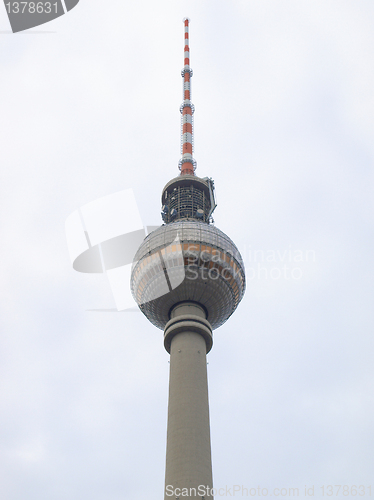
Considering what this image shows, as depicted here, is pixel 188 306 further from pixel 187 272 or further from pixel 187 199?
pixel 187 199

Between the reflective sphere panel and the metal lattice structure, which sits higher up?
the metal lattice structure

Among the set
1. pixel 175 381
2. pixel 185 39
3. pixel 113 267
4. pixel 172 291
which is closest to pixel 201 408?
pixel 175 381

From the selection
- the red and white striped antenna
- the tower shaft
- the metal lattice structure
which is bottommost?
the tower shaft

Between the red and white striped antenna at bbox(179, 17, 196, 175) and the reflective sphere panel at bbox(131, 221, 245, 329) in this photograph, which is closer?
the reflective sphere panel at bbox(131, 221, 245, 329)

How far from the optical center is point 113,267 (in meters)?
71.3

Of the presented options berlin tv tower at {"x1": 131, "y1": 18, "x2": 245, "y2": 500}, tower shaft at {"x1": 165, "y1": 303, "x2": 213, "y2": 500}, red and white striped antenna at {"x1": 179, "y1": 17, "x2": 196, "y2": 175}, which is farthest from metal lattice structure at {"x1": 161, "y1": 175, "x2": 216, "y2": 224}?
tower shaft at {"x1": 165, "y1": 303, "x2": 213, "y2": 500}

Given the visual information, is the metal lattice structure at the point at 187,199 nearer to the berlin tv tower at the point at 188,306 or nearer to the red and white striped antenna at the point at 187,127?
the berlin tv tower at the point at 188,306

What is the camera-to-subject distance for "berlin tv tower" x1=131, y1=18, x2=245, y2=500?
158 ft

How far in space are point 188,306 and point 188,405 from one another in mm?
12200

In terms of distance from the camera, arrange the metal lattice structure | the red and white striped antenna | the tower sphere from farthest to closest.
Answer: the red and white striped antenna < the metal lattice structure < the tower sphere

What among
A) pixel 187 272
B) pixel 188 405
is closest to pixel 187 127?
pixel 187 272

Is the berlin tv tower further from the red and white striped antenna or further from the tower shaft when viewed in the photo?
the red and white striped antenna

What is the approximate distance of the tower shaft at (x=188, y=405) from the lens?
154ft

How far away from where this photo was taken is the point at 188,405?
5106 cm
